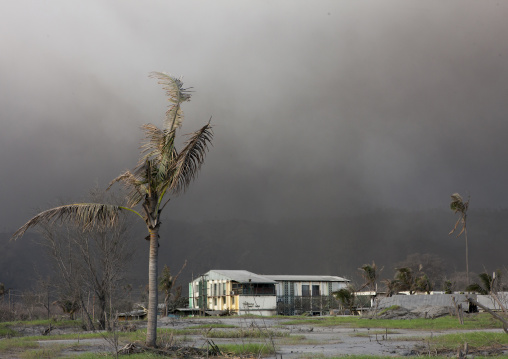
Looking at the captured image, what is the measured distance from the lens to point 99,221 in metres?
17.2

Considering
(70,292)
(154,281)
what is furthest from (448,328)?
(70,292)

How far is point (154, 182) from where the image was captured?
17016mm

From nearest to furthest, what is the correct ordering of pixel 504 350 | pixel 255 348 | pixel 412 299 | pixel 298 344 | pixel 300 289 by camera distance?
pixel 504 350, pixel 255 348, pixel 298 344, pixel 412 299, pixel 300 289

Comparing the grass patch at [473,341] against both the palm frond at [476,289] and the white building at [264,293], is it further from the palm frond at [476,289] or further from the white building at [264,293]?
the white building at [264,293]

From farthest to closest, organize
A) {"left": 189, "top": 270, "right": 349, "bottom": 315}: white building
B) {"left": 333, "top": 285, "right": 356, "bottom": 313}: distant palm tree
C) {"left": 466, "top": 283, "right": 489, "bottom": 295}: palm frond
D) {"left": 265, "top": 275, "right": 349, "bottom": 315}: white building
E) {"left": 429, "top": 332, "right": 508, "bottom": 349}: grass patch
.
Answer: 1. {"left": 265, "top": 275, "right": 349, "bottom": 315}: white building
2. {"left": 189, "top": 270, "right": 349, "bottom": 315}: white building
3. {"left": 333, "top": 285, "right": 356, "bottom": 313}: distant palm tree
4. {"left": 466, "top": 283, "right": 489, "bottom": 295}: palm frond
5. {"left": 429, "top": 332, "right": 508, "bottom": 349}: grass patch

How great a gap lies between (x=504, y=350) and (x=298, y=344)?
26.9ft

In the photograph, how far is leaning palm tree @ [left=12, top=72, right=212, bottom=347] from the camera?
1647 cm

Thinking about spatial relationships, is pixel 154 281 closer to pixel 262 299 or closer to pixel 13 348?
pixel 13 348

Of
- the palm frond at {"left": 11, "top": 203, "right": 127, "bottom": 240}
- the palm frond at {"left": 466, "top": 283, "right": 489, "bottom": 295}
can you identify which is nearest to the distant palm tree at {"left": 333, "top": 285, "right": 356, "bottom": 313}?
the palm frond at {"left": 466, "top": 283, "right": 489, "bottom": 295}

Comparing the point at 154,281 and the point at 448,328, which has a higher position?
the point at 154,281

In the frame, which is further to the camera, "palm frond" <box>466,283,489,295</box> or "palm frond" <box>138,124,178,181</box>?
"palm frond" <box>466,283,489,295</box>

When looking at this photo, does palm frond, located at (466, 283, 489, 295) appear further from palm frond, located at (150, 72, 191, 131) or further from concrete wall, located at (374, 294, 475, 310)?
palm frond, located at (150, 72, 191, 131)

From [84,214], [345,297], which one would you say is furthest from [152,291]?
[345,297]

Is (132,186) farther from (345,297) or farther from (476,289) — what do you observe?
(345,297)
